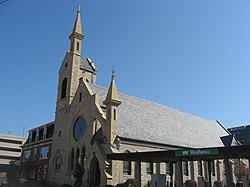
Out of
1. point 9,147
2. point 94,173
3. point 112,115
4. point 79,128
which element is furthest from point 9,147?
point 112,115

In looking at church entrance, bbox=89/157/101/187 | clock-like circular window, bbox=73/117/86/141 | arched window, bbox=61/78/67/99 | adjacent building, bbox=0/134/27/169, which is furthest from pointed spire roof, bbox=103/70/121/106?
adjacent building, bbox=0/134/27/169

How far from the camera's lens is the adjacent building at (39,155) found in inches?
1788

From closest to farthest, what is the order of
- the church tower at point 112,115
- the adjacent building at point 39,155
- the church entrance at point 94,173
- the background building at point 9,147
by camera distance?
the church tower at point 112,115 → the church entrance at point 94,173 → the adjacent building at point 39,155 → the background building at point 9,147

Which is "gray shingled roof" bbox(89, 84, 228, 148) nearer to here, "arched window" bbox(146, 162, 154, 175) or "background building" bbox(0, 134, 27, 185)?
"arched window" bbox(146, 162, 154, 175)

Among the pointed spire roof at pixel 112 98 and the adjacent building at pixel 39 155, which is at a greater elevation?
the pointed spire roof at pixel 112 98

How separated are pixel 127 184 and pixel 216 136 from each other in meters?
29.7

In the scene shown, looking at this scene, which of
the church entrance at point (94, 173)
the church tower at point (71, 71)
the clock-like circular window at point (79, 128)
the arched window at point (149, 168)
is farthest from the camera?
the church tower at point (71, 71)

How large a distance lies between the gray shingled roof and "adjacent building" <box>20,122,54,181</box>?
1366cm

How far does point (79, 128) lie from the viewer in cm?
3812

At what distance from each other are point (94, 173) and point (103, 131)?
16.7 ft

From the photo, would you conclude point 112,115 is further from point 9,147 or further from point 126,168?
point 9,147

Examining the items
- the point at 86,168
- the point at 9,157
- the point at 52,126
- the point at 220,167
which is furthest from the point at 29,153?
the point at 9,157

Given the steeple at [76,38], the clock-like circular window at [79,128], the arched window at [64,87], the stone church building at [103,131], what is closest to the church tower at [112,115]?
the stone church building at [103,131]

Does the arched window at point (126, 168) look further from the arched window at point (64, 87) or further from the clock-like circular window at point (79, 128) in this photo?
the arched window at point (64, 87)
